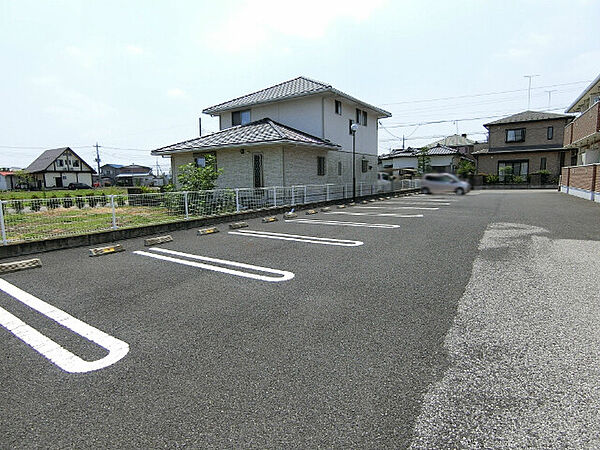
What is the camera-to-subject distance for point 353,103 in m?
17.9

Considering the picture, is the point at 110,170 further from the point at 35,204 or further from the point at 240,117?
the point at 35,204

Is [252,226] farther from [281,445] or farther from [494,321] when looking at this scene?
[281,445]

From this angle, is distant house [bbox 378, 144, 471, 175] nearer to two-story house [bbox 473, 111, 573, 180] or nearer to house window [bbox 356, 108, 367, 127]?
house window [bbox 356, 108, 367, 127]

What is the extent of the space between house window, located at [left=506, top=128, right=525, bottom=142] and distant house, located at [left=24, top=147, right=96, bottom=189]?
2100 inches

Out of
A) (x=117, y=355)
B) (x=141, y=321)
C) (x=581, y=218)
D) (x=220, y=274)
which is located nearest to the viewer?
(x=117, y=355)

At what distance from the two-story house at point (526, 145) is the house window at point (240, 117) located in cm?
1852

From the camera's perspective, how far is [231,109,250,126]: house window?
1795 cm

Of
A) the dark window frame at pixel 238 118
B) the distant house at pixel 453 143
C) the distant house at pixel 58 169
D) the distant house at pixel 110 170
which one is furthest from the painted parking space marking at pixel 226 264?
the distant house at pixel 110 170

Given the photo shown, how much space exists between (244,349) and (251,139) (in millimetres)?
12212

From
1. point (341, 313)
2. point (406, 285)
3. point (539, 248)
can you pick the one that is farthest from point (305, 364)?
point (539, 248)

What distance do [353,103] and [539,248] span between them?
13.9 m

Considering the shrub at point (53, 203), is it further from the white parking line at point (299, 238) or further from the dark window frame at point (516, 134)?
the dark window frame at point (516, 134)

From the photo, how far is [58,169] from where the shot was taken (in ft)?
157

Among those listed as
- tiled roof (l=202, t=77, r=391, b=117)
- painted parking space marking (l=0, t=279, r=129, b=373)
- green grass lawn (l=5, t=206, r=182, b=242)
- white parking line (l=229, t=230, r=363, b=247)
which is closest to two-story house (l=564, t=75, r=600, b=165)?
→ tiled roof (l=202, t=77, r=391, b=117)
